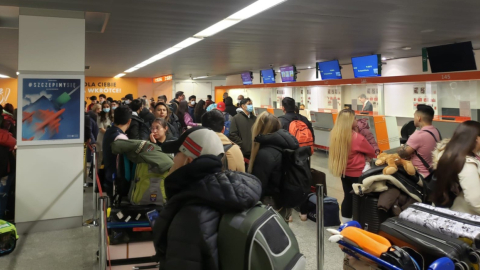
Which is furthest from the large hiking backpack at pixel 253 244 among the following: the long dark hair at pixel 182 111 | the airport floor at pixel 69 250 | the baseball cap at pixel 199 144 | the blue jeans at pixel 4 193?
the long dark hair at pixel 182 111

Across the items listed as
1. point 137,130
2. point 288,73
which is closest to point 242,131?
point 137,130

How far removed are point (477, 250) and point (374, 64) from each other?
32.2 ft

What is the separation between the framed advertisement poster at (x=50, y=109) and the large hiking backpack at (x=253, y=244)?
4746 millimetres

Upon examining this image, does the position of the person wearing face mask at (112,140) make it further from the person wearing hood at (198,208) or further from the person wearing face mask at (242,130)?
the person wearing hood at (198,208)

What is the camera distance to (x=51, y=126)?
18.3ft

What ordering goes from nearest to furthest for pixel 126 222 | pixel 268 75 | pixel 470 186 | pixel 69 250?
pixel 470 186, pixel 126 222, pixel 69 250, pixel 268 75

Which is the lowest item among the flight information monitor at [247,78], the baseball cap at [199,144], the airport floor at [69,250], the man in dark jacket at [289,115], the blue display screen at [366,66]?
the airport floor at [69,250]

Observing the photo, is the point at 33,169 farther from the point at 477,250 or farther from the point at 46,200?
the point at 477,250

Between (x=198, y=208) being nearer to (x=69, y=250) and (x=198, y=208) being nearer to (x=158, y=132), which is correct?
(x=158, y=132)

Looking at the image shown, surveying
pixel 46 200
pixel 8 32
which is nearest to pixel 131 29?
pixel 8 32

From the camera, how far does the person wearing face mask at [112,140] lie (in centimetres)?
458

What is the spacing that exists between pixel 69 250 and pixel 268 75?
13812 mm

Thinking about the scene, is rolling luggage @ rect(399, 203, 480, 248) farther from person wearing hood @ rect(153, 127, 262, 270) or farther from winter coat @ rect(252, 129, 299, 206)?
winter coat @ rect(252, 129, 299, 206)

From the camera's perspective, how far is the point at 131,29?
24.1 feet
